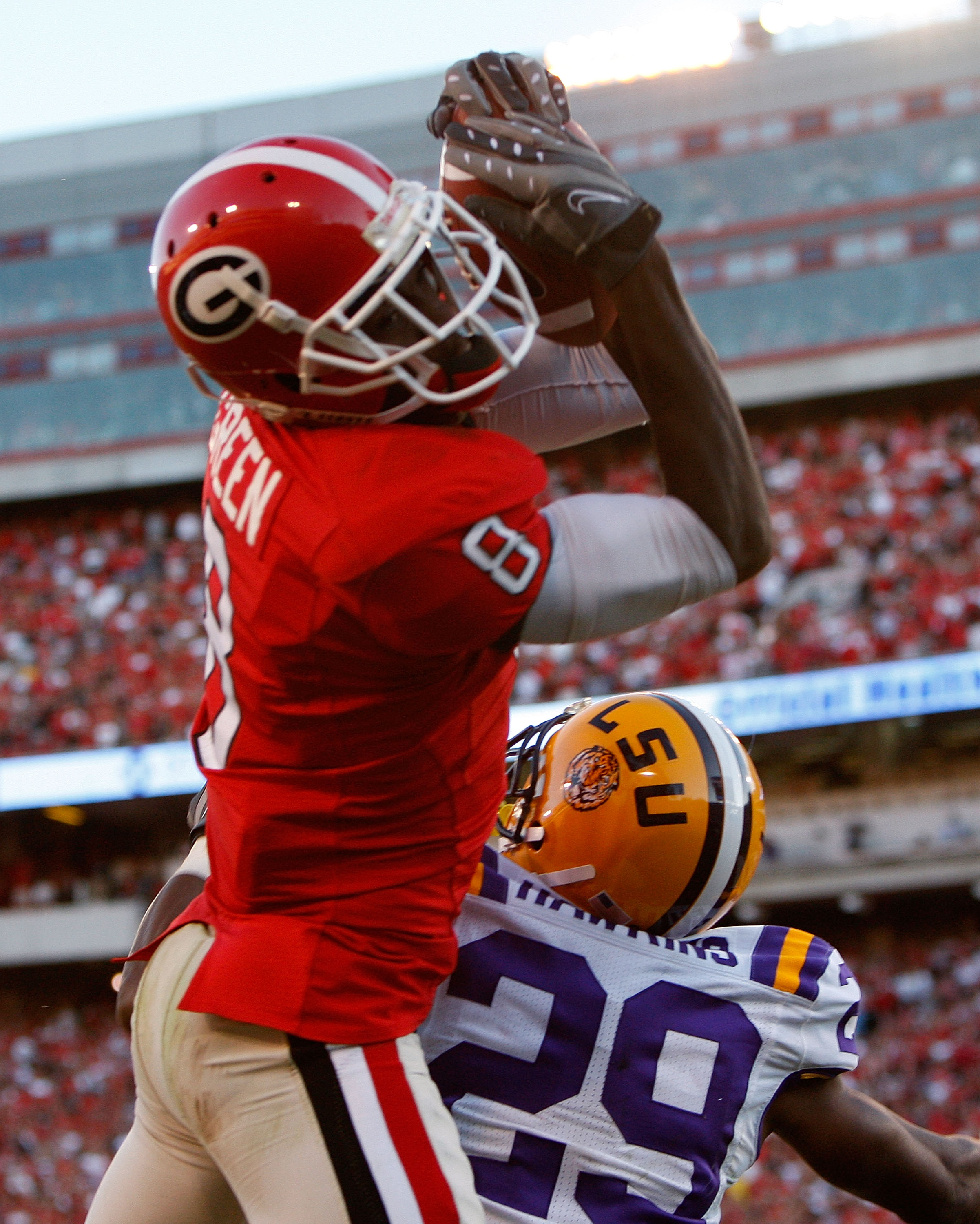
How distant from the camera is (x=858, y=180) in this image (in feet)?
56.0

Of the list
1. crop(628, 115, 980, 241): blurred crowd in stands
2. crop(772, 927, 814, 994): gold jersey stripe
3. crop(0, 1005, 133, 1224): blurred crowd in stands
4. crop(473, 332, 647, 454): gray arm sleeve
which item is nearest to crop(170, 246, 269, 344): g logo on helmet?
crop(473, 332, 647, 454): gray arm sleeve

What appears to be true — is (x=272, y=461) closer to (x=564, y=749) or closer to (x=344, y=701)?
(x=344, y=701)

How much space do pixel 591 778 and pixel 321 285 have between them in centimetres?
91

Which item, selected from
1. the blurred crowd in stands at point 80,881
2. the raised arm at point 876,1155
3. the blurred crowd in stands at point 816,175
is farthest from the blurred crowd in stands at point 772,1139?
the blurred crowd in stands at point 816,175

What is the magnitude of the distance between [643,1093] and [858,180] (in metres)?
17.0

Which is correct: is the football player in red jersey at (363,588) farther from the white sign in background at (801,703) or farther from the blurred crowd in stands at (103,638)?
the blurred crowd in stands at (103,638)

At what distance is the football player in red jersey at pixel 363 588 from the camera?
1322mm

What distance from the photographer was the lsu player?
1.81 m

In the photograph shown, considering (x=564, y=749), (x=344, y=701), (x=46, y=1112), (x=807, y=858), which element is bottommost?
(x=46, y=1112)

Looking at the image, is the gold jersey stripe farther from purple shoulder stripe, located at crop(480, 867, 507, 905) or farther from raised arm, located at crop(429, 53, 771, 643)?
raised arm, located at crop(429, 53, 771, 643)

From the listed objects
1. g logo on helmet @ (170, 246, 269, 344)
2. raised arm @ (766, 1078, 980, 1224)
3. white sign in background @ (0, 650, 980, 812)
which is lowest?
white sign in background @ (0, 650, 980, 812)

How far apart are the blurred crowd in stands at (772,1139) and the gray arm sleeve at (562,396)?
876cm

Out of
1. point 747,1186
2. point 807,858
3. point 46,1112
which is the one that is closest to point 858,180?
point 807,858

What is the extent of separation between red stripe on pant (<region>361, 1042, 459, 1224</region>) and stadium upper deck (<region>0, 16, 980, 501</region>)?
49.8ft
